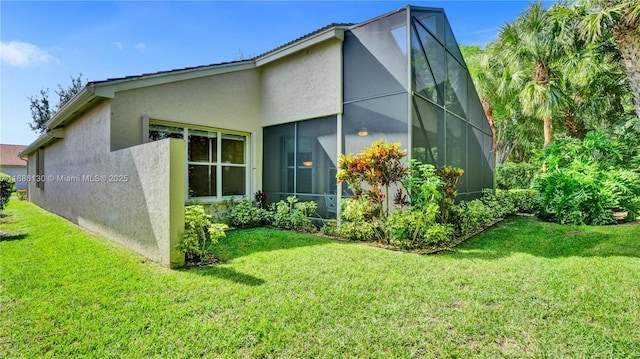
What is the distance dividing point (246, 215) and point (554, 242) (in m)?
7.94

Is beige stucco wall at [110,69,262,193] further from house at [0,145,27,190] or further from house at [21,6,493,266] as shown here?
house at [0,145,27,190]

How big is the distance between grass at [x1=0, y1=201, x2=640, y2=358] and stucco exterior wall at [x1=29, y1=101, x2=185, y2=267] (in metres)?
0.52

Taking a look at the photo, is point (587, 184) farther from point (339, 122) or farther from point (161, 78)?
point (161, 78)

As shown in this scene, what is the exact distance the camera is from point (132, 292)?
3.97 meters

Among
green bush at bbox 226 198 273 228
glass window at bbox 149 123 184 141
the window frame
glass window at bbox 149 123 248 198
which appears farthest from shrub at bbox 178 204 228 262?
glass window at bbox 149 123 184 141

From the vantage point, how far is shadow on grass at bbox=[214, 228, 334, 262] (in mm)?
6109

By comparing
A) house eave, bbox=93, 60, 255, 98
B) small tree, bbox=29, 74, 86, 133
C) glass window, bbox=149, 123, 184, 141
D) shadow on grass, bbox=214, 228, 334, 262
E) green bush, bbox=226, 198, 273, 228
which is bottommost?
shadow on grass, bbox=214, 228, 334, 262

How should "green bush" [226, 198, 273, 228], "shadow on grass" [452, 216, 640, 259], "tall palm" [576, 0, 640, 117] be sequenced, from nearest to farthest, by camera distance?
"shadow on grass" [452, 216, 640, 259]
"green bush" [226, 198, 273, 228]
"tall palm" [576, 0, 640, 117]

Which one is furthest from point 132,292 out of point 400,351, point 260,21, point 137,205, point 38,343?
point 260,21

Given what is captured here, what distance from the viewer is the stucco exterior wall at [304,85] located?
27.3 ft

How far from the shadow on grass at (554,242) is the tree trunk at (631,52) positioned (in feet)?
16.1

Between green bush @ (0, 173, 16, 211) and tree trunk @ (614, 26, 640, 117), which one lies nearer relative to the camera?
tree trunk @ (614, 26, 640, 117)

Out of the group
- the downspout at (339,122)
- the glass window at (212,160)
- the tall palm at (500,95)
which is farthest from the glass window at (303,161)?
the tall palm at (500,95)

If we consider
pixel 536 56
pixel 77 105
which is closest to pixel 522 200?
pixel 536 56
